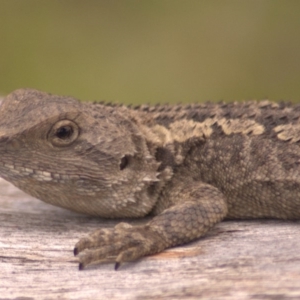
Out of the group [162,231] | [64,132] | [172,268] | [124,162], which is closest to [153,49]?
[124,162]

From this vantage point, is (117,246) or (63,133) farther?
(63,133)

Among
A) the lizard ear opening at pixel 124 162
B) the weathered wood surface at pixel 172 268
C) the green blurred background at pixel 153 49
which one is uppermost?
the green blurred background at pixel 153 49

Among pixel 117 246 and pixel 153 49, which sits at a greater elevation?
pixel 153 49

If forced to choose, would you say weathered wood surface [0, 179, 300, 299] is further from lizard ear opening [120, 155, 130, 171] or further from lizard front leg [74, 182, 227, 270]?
lizard ear opening [120, 155, 130, 171]

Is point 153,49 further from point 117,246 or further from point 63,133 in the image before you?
point 117,246

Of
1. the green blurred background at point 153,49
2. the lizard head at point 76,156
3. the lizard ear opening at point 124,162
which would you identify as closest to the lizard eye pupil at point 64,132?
the lizard head at point 76,156

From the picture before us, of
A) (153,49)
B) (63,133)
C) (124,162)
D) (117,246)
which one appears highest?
(153,49)

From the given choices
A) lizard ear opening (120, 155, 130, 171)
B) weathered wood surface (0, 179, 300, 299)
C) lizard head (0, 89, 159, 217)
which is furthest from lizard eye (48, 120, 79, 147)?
weathered wood surface (0, 179, 300, 299)

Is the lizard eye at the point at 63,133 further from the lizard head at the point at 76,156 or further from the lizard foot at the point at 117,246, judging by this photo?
the lizard foot at the point at 117,246

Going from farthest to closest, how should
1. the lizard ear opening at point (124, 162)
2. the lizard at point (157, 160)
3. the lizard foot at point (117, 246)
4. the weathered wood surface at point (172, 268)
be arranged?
the lizard ear opening at point (124, 162) → the lizard at point (157, 160) → the lizard foot at point (117, 246) → the weathered wood surface at point (172, 268)
